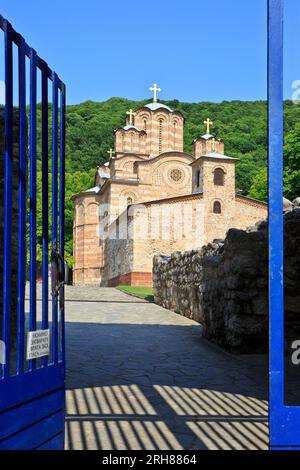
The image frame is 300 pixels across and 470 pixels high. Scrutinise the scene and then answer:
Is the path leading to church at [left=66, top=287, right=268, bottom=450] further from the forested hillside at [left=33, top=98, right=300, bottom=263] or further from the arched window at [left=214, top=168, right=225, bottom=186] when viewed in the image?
the forested hillside at [left=33, top=98, right=300, bottom=263]

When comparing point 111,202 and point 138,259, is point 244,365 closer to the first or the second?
point 138,259

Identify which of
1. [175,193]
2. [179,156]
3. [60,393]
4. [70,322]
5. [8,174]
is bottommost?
[70,322]

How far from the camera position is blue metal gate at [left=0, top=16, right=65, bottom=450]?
1.92m

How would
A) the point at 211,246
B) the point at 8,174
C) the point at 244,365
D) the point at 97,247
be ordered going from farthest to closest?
1. the point at 97,247
2. the point at 211,246
3. the point at 244,365
4. the point at 8,174

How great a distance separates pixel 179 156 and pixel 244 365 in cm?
3049

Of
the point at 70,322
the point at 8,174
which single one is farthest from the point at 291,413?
the point at 70,322

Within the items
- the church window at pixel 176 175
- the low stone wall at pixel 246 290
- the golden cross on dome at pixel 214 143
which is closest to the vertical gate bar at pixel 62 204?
the low stone wall at pixel 246 290

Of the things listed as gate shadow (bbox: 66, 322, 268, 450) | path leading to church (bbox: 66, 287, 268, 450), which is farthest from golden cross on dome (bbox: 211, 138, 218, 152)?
gate shadow (bbox: 66, 322, 268, 450)

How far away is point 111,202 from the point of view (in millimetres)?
34000

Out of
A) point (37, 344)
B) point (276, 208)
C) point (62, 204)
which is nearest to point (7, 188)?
point (62, 204)

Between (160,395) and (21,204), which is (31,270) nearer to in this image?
(21,204)

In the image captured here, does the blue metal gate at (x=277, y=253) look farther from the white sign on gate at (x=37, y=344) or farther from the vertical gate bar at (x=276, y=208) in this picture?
the white sign on gate at (x=37, y=344)

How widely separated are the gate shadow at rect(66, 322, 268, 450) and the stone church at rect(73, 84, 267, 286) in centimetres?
2035
